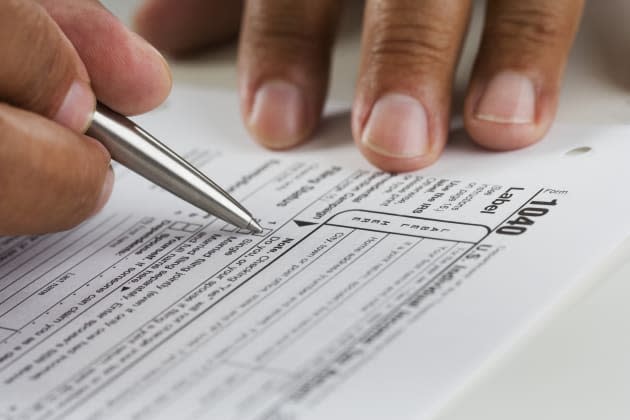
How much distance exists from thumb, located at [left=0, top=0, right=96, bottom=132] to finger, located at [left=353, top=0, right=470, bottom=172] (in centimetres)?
22

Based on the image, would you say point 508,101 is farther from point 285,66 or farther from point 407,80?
point 285,66

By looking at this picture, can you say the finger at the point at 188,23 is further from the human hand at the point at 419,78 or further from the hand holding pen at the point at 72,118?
the hand holding pen at the point at 72,118

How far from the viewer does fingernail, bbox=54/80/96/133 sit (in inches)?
19.7

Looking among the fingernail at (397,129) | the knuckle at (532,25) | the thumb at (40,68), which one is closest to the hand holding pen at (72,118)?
the thumb at (40,68)

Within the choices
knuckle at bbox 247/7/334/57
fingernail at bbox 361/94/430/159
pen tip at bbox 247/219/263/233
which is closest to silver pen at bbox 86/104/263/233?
pen tip at bbox 247/219/263/233

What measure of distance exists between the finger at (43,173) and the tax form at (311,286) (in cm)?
5

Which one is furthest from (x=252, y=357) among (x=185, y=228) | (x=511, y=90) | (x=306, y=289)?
(x=511, y=90)

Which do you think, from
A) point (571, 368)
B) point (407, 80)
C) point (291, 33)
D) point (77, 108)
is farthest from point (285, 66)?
point (571, 368)

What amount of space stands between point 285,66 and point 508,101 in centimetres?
21

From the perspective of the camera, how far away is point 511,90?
64 centimetres

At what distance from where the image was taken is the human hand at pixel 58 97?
462 millimetres

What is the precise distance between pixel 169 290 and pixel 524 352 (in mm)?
205

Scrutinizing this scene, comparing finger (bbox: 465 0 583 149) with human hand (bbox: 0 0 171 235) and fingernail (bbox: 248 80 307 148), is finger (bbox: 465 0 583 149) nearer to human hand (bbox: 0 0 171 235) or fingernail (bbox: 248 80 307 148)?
fingernail (bbox: 248 80 307 148)

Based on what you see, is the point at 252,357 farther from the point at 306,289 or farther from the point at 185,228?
the point at 185,228
